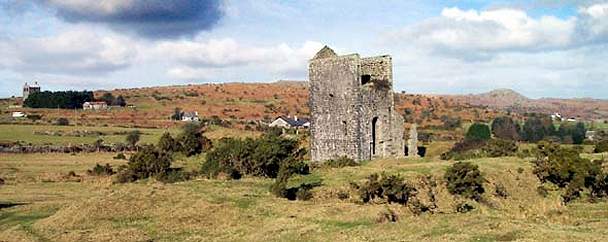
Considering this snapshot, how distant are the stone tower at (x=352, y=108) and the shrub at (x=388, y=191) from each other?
11024mm

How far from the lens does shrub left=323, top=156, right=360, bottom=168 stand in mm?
30703

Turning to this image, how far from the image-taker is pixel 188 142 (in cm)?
4406

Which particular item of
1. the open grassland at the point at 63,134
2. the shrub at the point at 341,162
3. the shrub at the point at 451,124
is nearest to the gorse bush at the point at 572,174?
the shrub at the point at 341,162

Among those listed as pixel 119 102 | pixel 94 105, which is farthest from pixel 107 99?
pixel 94 105

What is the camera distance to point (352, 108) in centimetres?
3272

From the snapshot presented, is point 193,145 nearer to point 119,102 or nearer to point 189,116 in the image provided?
point 189,116

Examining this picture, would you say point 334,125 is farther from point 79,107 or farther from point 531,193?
point 79,107

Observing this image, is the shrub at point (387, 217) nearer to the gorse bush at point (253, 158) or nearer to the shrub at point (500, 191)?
the shrub at point (500, 191)

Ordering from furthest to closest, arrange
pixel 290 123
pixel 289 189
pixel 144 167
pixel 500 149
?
pixel 290 123 < pixel 500 149 < pixel 144 167 < pixel 289 189

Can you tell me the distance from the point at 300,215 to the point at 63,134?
54388 millimetres

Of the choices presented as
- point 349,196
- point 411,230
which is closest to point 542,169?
point 349,196

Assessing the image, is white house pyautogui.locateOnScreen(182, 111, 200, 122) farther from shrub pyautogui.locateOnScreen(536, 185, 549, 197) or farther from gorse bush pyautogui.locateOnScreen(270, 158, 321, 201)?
shrub pyautogui.locateOnScreen(536, 185, 549, 197)

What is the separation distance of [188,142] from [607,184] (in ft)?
91.7

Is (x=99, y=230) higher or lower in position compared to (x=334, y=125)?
lower
